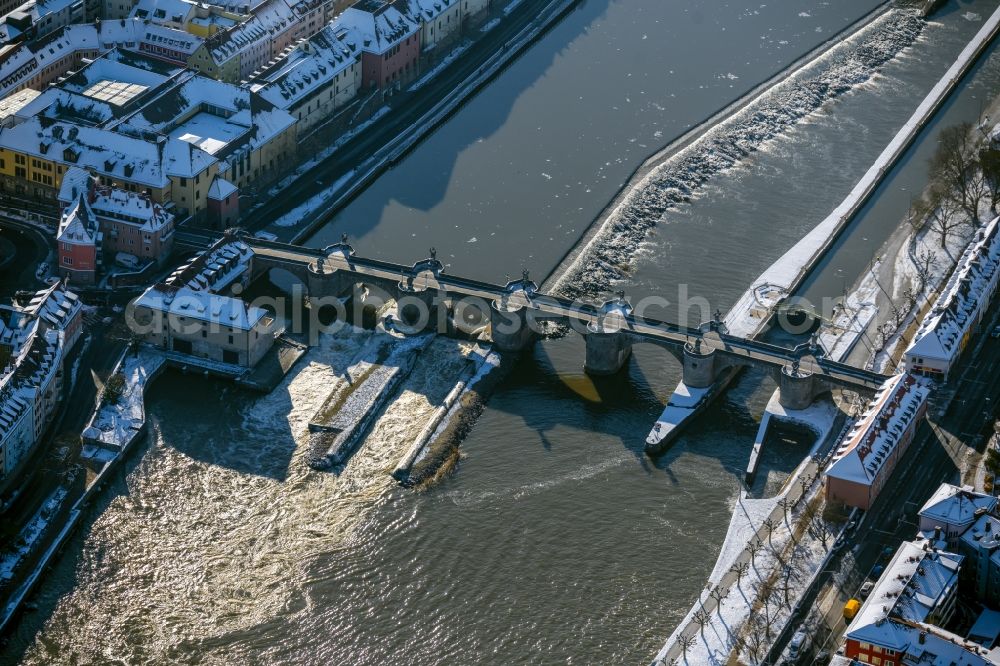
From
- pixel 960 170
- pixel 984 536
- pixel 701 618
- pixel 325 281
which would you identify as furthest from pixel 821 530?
pixel 960 170

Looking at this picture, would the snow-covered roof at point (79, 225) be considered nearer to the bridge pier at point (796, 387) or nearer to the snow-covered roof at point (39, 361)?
the snow-covered roof at point (39, 361)

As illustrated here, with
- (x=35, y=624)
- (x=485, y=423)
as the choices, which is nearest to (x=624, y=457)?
(x=485, y=423)

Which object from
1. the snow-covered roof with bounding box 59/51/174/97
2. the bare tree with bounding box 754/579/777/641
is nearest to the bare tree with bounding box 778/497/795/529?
the bare tree with bounding box 754/579/777/641

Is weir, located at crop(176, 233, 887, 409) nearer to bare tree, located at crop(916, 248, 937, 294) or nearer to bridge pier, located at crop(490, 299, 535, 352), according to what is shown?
bridge pier, located at crop(490, 299, 535, 352)

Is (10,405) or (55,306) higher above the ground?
(55,306)

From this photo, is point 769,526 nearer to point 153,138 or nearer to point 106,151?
point 153,138

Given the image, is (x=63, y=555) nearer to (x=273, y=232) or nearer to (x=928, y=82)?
(x=273, y=232)
